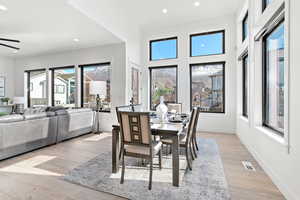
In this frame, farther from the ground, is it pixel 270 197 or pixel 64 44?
pixel 64 44

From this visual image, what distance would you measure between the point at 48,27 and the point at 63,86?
2.92m

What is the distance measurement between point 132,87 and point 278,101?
4.04 meters

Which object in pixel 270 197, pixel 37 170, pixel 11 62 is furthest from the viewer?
pixel 11 62

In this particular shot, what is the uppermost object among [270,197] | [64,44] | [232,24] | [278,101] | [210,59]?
[232,24]

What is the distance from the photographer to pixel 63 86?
6.57 metres

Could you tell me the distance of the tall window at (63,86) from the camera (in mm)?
6297

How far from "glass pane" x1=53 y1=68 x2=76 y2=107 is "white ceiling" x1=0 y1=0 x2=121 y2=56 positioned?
96 centimetres

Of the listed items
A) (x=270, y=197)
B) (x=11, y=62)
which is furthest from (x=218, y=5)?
(x=11, y=62)

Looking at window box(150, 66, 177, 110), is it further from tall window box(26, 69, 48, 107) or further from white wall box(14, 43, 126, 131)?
tall window box(26, 69, 48, 107)

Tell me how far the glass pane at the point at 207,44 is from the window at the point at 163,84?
0.96m

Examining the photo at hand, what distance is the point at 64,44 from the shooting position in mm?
5379

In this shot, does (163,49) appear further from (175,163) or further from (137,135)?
(175,163)

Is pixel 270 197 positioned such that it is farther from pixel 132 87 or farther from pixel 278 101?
pixel 132 87

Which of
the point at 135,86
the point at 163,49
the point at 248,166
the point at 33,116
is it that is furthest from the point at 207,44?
the point at 33,116
